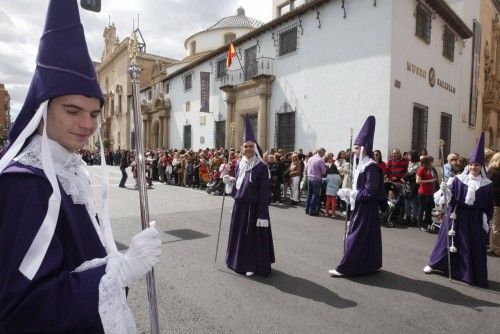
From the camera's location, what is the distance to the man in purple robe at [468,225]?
17.1ft

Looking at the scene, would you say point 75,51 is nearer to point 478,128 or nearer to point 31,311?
point 31,311

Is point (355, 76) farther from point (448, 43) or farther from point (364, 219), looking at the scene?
point (364, 219)

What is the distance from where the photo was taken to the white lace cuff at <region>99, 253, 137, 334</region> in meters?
1.36

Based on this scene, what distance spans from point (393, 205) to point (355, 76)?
590 cm

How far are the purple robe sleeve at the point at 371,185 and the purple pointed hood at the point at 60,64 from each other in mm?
4519

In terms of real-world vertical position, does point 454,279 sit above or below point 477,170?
below

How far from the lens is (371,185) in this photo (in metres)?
5.42

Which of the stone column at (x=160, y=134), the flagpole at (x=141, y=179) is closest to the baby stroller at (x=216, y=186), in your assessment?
the flagpole at (x=141, y=179)

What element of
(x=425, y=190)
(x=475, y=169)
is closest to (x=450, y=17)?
(x=425, y=190)

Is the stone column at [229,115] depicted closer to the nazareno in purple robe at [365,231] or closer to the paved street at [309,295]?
the paved street at [309,295]

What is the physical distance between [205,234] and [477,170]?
507cm

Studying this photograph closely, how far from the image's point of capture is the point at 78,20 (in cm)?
161

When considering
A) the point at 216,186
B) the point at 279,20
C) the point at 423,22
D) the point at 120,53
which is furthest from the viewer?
the point at 120,53

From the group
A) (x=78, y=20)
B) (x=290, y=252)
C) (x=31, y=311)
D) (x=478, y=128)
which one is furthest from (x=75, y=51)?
(x=478, y=128)
